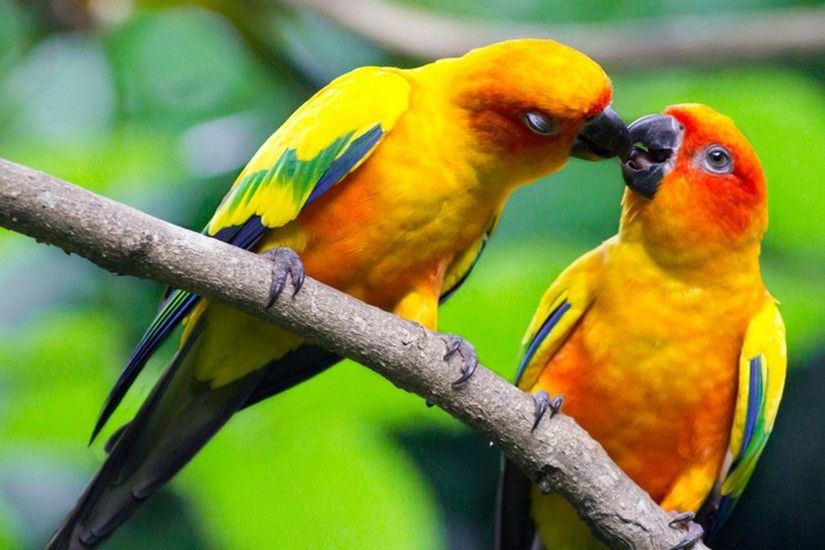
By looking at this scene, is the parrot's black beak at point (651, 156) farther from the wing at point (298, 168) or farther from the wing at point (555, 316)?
the wing at point (298, 168)

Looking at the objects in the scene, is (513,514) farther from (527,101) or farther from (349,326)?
(527,101)

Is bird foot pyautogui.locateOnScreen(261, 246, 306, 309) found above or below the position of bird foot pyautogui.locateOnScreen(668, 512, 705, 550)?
above

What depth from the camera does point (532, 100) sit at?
8.53 feet

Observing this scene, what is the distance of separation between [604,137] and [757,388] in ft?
2.50

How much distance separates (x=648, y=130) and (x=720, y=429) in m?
0.78

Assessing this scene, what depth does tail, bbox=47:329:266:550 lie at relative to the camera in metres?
2.78

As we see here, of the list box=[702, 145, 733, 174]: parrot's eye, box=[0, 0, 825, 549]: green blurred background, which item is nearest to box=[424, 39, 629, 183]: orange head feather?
box=[702, 145, 733, 174]: parrot's eye

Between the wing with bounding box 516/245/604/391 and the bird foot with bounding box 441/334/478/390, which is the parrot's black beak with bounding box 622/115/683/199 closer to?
the wing with bounding box 516/245/604/391

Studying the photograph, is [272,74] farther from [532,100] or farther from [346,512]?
[346,512]

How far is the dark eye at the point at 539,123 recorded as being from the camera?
262 centimetres

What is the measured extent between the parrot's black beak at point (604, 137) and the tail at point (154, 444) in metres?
0.99

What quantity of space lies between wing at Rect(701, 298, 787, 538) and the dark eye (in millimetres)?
773

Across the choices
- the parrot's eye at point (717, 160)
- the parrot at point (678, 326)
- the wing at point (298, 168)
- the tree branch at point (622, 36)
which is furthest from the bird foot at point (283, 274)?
the tree branch at point (622, 36)

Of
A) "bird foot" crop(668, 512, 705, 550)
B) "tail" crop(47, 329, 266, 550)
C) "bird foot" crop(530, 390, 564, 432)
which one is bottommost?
"tail" crop(47, 329, 266, 550)
